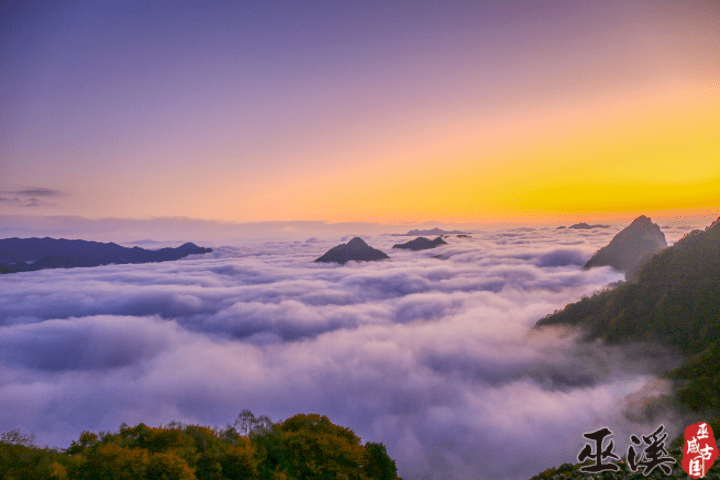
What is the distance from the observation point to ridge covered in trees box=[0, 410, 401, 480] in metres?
17.7

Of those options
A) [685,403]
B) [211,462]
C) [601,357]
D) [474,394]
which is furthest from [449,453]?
[211,462]

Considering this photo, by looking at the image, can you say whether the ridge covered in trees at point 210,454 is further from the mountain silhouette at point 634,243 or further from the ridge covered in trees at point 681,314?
the mountain silhouette at point 634,243

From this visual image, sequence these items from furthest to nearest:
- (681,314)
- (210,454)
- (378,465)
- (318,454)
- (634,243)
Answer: (634,243) → (681,314) → (378,465) → (318,454) → (210,454)

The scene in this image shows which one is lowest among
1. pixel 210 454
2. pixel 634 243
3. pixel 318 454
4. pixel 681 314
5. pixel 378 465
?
pixel 378 465

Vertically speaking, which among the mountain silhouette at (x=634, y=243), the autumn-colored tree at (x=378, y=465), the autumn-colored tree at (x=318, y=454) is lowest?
the autumn-colored tree at (x=378, y=465)

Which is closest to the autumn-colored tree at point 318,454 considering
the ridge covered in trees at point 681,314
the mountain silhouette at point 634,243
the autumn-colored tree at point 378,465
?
the autumn-colored tree at point 378,465

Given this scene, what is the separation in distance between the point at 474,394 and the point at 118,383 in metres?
124

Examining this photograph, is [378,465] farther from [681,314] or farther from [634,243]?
[634,243]

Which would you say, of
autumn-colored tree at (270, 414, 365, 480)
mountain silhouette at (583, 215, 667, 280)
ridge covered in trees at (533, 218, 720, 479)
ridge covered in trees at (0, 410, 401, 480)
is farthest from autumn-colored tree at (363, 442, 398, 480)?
mountain silhouette at (583, 215, 667, 280)

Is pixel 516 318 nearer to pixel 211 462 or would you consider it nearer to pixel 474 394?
pixel 474 394

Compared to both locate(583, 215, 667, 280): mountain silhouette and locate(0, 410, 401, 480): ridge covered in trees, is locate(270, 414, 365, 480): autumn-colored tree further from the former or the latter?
locate(583, 215, 667, 280): mountain silhouette

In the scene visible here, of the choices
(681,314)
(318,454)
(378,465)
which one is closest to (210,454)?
(318,454)

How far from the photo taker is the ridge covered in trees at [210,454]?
17688 millimetres

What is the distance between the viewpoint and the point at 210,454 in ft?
70.0
